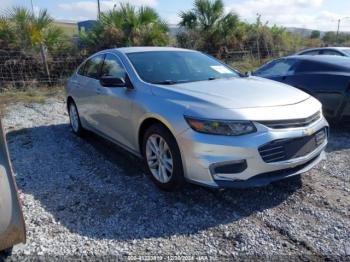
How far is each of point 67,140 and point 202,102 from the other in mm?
3262

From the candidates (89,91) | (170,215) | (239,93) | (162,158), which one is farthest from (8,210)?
(89,91)

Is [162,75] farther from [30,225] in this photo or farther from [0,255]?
[0,255]

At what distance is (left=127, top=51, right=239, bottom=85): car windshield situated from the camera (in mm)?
4102

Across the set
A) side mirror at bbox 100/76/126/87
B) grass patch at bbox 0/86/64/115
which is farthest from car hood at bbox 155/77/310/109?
grass patch at bbox 0/86/64/115

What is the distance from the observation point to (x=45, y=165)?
184 inches

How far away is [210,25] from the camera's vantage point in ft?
48.1

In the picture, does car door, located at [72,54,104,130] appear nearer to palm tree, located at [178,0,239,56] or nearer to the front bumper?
the front bumper

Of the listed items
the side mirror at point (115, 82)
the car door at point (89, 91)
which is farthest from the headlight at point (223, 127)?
the car door at point (89, 91)

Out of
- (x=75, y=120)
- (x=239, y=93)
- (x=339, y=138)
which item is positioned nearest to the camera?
(x=239, y=93)

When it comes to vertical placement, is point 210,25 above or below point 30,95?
above

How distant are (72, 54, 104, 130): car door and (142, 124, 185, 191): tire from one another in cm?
139

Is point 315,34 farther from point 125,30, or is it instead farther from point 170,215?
point 170,215

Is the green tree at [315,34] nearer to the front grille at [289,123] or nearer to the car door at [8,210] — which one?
the front grille at [289,123]

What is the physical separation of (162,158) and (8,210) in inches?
61.7
